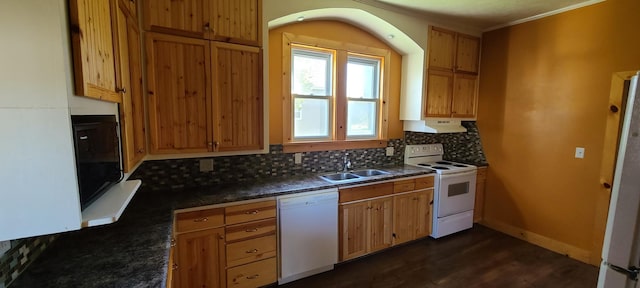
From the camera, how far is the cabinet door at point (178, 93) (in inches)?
80.8

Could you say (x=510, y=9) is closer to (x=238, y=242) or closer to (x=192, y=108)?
(x=192, y=108)

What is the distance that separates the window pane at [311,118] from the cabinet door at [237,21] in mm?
902

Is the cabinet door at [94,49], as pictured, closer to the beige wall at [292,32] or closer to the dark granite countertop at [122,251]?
the dark granite countertop at [122,251]

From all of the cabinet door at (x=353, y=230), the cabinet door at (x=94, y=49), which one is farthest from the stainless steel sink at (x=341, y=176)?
the cabinet door at (x=94, y=49)

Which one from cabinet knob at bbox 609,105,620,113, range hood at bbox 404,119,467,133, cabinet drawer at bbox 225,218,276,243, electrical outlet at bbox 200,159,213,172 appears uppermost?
cabinet knob at bbox 609,105,620,113

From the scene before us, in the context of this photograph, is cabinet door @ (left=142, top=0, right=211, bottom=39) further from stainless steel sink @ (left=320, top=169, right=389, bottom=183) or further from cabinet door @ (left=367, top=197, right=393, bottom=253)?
cabinet door @ (left=367, top=197, right=393, bottom=253)

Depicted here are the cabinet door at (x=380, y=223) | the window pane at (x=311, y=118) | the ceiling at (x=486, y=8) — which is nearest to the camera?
the ceiling at (x=486, y=8)

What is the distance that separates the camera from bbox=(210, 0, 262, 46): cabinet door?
218 centimetres

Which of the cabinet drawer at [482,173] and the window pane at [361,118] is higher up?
the window pane at [361,118]

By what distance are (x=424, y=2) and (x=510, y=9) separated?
1.04 metres

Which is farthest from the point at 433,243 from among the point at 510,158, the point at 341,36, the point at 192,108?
the point at 192,108

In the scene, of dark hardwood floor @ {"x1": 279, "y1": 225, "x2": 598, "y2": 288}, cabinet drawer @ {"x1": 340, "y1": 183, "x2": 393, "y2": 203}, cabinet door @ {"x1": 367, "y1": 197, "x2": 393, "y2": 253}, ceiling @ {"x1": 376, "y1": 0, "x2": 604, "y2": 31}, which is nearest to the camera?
dark hardwood floor @ {"x1": 279, "y1": 225, "x2": 598, "y2": 288}

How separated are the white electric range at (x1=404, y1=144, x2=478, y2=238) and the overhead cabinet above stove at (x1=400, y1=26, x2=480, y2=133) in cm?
45

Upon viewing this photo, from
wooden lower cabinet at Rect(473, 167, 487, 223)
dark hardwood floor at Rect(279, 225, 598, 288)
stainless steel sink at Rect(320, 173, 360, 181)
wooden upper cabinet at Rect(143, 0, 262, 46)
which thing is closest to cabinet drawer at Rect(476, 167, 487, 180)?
wooden lower cabinet at Rect(473, 167, 487, 223)
